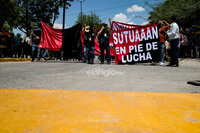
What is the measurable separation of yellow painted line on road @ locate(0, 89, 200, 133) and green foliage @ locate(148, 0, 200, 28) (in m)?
12.6

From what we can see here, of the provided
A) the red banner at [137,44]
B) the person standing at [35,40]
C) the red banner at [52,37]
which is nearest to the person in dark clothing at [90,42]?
the red banner at [137,44]

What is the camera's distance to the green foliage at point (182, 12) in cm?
1260

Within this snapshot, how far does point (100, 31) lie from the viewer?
26.4 ft

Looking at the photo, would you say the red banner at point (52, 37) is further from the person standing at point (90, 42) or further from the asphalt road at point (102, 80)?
the asphalt road at point (102, 80)

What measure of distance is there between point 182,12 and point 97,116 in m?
13.9

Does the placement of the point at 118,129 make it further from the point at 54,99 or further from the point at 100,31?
the point at 100,31

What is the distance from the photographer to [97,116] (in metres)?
1.32

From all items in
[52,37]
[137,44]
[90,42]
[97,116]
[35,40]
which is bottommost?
[97,116]

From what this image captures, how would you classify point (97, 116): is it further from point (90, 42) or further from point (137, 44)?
point (90, 42)

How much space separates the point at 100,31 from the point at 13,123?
281 inches

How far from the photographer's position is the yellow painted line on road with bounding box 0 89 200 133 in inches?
43.1

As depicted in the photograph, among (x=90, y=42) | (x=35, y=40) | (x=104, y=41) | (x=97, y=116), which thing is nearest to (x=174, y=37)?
(x=104, y=41)

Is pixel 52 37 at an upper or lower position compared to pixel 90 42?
upper

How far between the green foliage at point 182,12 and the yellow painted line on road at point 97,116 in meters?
12.6
